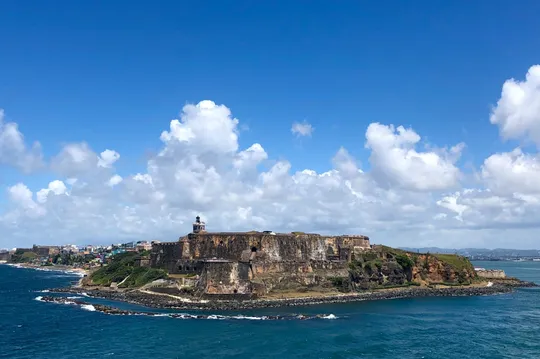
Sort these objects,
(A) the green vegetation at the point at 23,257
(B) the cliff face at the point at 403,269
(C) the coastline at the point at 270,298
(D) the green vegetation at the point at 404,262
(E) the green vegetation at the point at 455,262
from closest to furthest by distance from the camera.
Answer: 1. (C) the coastline at the point at 270,298
2. (B) the cliff face at the point at 403,269
3. (D) the green vegetation at the point at 404,262
4. (E) the green vegetation at the point at 455,262
5. (A) the green vegetation at the point at 23,257

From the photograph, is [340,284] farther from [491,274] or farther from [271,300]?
[491,274]

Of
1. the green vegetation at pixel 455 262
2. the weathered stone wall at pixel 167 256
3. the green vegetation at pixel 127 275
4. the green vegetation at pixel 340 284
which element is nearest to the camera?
the green vegetation at pixel 340 284

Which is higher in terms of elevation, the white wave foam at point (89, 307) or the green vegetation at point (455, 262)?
the green vegetation at point (455, 262)

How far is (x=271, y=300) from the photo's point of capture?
57.9 meters

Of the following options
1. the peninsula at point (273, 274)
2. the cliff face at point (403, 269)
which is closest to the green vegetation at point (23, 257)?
the peninsula at point (273, 274)

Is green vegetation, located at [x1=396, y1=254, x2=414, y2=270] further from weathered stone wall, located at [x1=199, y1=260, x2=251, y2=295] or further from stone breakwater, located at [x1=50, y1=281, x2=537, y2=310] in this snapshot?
weathered stone wall, located at [x1=199, y1=260, x2=251, y2=295]

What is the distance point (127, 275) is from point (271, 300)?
2953 cm

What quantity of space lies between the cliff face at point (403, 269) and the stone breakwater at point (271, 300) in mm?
2661

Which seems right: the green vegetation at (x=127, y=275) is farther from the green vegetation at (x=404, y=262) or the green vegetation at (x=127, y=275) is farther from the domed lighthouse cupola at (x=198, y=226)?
the green vegetation at (x=404, y=262)

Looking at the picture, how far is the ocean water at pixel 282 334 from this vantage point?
36.6 m

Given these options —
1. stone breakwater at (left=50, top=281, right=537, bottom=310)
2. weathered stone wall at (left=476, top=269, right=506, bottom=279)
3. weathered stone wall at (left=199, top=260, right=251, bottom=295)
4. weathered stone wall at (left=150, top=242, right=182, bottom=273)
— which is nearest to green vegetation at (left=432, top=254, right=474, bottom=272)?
stone breakwater at (left=50, top=281, right=537, bottom=310)

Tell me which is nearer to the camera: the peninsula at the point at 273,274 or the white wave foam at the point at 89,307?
the white wave foam at the point at 89,307

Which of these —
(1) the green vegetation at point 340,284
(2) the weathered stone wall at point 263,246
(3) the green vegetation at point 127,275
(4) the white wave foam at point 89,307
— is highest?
(2) the weathered stone wall at point 263,246

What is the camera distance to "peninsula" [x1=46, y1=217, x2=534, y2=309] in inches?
2303
